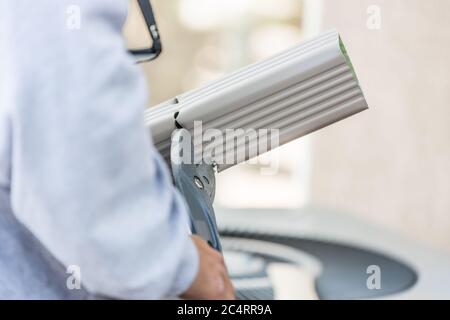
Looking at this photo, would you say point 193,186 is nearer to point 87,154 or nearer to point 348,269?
point 87,154

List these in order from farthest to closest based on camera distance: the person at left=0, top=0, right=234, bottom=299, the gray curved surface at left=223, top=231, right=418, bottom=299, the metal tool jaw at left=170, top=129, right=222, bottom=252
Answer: the gray curved surface at left=223, top=231, right=418, bottom=299 → the metal tool jaw at left=170, top=129, right=222, bottom=252 → the person at left=0, top=0, right=234, bottom=299

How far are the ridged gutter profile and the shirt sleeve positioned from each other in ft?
0.80

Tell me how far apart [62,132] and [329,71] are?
0.37 m

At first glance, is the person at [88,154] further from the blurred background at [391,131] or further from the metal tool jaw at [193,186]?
the blurred background at [391,131]

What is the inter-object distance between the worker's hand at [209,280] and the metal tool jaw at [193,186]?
0.07 m

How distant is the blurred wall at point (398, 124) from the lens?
3.04 metres

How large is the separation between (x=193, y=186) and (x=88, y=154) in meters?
0.26

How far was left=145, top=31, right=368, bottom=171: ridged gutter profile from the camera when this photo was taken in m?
0.97

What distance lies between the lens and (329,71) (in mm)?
977
